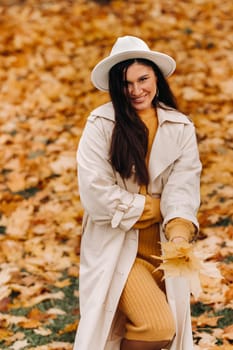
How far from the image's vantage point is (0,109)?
7559mm

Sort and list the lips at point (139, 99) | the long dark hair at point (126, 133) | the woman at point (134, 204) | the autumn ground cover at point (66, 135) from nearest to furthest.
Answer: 1. the woman at point (134, 204)
2. the long dark hair at point (126, 133)
3. the lips at point (139, 99)
4. the autumn ground cover at point (66, 135)

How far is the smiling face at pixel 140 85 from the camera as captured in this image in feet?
11.2

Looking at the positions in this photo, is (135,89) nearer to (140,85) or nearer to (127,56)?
(140,85)

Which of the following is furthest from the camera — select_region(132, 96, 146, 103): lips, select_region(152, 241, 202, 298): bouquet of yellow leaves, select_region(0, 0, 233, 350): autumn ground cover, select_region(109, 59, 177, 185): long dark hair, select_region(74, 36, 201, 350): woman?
select_region(0, 0, 233, 350): autumn ground cover

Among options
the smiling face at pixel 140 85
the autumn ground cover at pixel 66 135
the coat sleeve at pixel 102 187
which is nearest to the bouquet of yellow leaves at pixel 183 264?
the coat sleeve at pixel 102 187

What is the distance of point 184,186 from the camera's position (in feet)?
11.1

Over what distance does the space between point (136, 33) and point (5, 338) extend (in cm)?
595

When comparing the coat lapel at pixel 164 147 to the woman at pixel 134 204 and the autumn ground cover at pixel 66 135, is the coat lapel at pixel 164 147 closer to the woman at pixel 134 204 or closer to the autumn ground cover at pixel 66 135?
the woman at pixel 134 204

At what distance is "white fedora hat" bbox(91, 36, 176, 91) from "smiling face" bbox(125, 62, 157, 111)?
0.18 feet

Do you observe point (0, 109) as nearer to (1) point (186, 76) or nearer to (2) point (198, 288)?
(1) point (186, 76)

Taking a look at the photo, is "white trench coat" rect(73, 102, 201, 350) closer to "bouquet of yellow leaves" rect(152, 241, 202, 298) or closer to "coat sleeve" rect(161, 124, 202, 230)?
"coat sleeve" rect(161, 124, 202, 230)

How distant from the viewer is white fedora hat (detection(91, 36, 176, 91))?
3365mm

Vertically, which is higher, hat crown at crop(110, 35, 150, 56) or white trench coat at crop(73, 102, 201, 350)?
hat crown at crop(110, 35, 150, 56)

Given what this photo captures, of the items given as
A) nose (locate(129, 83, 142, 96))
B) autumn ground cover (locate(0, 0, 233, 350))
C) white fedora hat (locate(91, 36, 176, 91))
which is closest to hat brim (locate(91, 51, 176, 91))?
white fedora hat (locate(91, 36, 176, 91))
